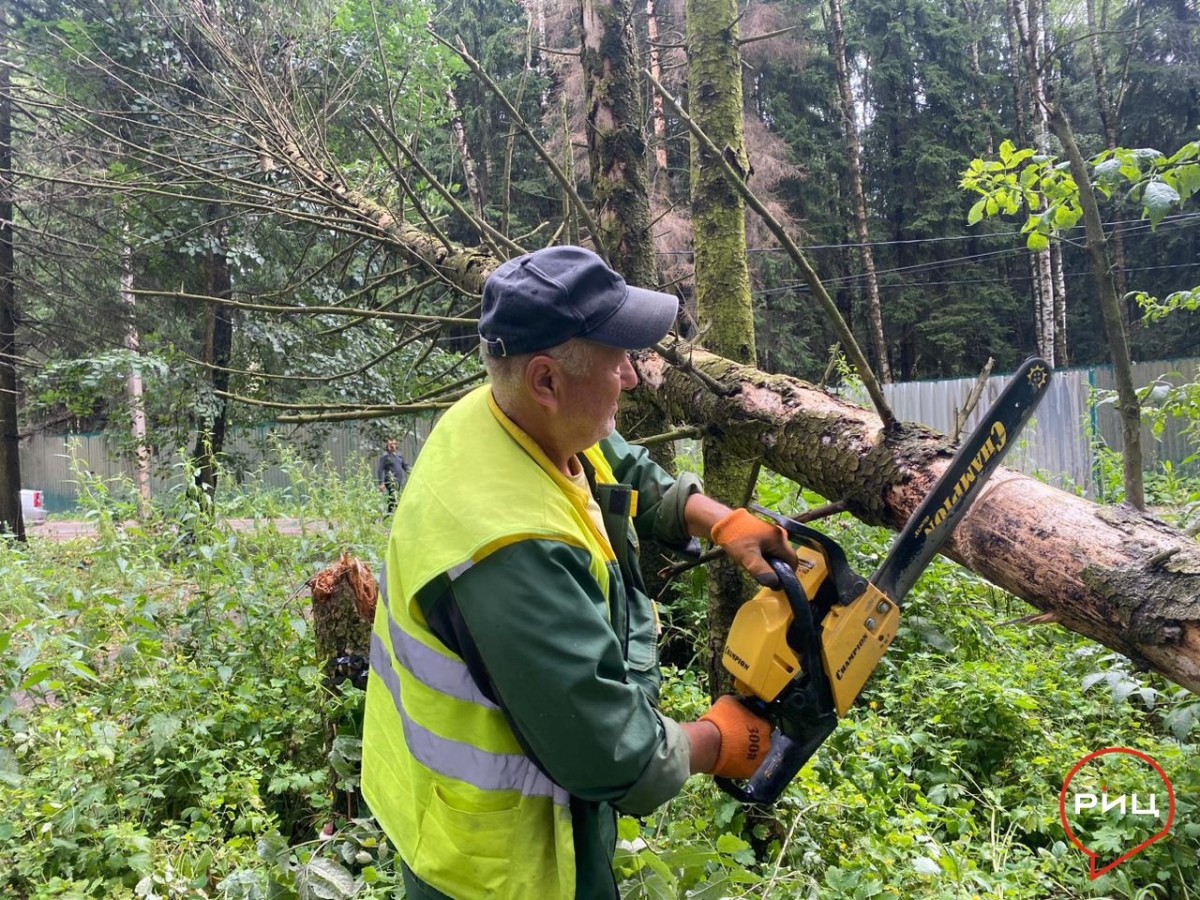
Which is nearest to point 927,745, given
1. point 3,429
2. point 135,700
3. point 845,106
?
point 135,700

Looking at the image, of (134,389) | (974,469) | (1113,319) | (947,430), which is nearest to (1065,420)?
(947,430)

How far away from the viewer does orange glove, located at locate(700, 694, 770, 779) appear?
1.63m

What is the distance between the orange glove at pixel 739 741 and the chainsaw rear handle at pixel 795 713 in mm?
59

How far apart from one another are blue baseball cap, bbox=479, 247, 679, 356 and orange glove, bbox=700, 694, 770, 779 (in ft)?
2.71

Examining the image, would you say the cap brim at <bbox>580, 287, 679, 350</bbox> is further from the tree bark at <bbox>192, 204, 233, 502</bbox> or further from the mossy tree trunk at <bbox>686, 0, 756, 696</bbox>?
the tree bark at <bbox>192, 204, 233, 502</bbox>

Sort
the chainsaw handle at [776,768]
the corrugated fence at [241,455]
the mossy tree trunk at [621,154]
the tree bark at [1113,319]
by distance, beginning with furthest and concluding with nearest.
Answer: the corrugated fence at [241,455] < the mossy tree trunk at [621,154] < the tree bark at [1113,319] < the chainsaw handle at [776,768]

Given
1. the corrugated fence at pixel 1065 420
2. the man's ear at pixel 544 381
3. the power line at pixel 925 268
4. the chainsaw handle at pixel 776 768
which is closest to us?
the man's ear at pixel 544 381

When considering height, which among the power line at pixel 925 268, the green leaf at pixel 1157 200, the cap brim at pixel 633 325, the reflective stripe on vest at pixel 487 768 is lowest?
the reflective stripe on vest at pixel 487 768

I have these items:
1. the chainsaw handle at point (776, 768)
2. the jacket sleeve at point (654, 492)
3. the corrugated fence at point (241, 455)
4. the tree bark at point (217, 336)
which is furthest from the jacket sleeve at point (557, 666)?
the tree bark at point (217, 336)

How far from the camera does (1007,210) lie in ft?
9.86

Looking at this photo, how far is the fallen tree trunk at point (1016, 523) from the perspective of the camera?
5.11 feet

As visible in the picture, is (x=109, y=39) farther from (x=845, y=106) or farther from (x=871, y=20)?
(x=871, y=20)

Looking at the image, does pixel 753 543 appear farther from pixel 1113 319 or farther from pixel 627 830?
pixel 1113 319

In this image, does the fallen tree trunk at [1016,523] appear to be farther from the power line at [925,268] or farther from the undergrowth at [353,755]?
the power line at [925,268]
